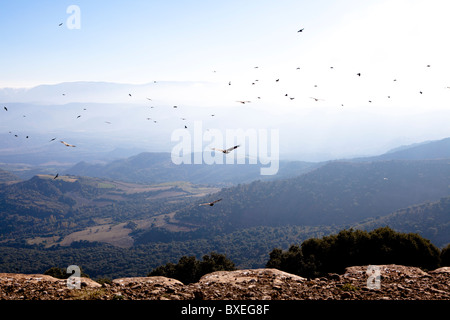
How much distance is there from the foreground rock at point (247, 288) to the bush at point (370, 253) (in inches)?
371

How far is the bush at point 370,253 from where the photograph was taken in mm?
24284

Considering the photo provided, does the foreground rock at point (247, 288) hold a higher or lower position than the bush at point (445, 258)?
higher

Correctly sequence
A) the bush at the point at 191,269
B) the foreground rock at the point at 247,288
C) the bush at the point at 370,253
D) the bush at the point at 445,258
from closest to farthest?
the foreground rock at the point at 247,288 < the bush at the point at 370,253 < the bush at the point at 445,258 < the bush at the point at 191,269

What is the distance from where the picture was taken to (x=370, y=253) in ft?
84.2

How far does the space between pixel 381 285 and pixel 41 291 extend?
1449 centimetres

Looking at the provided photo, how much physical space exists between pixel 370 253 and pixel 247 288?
18.0 m

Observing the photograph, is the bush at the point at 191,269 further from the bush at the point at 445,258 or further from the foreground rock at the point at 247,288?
the foreground rock at the point at 247,288

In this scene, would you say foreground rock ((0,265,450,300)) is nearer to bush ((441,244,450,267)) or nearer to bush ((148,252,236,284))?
bush ((441,244,450,267))

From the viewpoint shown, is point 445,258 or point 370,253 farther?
point 370,253

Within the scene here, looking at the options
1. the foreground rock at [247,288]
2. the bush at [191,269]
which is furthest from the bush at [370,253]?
the bush at [191,269]

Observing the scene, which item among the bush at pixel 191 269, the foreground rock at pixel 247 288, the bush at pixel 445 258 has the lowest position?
the bush at pixel 191 269

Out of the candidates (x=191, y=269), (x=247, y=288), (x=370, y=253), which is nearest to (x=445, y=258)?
(x=370, y=253)

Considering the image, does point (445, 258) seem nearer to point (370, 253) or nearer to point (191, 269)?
point (370, 253)
